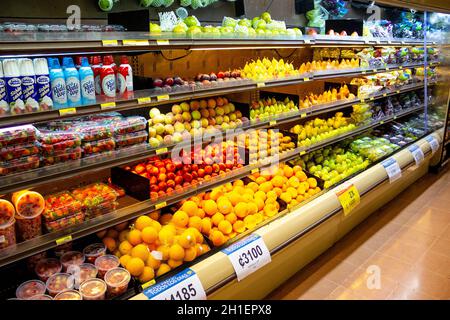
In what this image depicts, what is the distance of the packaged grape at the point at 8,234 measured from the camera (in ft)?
5.74

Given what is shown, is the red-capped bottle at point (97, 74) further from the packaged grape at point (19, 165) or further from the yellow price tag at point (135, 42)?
the packaged grape at point (19, 165)

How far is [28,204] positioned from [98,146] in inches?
18.1

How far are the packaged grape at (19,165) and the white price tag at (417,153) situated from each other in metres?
4.27

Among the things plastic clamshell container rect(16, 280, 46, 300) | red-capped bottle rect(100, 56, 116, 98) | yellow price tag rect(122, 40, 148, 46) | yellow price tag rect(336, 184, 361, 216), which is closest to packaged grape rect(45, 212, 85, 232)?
plastic clamshell container rect(16, 280, 46, 300)

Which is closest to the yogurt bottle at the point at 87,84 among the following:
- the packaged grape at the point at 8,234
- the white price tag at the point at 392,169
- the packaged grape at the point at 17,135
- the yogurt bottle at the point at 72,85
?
the yogurt bottle at the point at 72,85

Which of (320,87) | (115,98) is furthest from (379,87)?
(115,98)

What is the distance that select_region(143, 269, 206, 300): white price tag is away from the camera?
200 centimetres

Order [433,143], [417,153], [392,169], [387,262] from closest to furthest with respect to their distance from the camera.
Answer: [387,262] → [392,169] → [417,153] → [433,143]

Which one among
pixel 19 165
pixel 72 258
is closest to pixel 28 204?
pixel 19 165

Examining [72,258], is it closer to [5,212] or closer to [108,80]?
[5,212]

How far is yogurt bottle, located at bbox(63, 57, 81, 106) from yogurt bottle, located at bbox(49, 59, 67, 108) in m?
0.03

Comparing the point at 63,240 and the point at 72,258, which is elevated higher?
the point at 63,240

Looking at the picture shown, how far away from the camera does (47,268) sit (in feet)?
6.75
